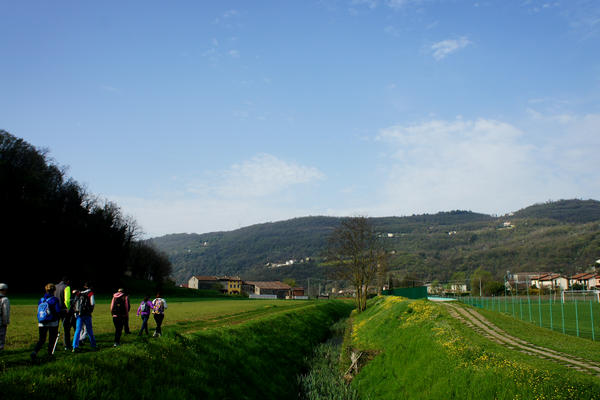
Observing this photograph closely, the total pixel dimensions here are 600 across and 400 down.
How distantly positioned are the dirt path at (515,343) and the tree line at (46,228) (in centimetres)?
5206

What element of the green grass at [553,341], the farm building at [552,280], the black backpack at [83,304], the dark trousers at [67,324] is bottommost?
the farm building at [552,280]

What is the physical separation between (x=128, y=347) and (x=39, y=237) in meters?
64.2

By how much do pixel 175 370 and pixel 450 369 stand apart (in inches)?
383

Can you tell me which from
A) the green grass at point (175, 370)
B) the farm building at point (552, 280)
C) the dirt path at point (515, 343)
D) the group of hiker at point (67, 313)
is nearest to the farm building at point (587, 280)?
the farm building at point (552, 280)

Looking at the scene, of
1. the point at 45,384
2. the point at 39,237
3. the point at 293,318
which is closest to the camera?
the point at 45,384

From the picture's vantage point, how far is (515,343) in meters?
19.8

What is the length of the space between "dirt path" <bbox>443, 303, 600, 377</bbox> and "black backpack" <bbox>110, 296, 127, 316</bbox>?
55.1 feet

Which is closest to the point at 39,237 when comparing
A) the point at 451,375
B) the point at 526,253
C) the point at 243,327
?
the point at 243,327

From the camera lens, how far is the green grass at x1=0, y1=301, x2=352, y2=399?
10.1 m

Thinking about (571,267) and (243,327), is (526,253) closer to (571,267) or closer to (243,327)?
(571,267)

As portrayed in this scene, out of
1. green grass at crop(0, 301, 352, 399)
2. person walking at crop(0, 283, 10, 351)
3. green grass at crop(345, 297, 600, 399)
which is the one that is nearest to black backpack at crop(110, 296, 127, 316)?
green grass at crop(0, 301, 352, 399)

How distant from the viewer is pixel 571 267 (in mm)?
121250

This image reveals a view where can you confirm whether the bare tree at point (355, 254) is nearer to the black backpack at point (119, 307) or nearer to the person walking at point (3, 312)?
the black backpack at point (119, 307)

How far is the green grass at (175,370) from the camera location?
10.1 metres
